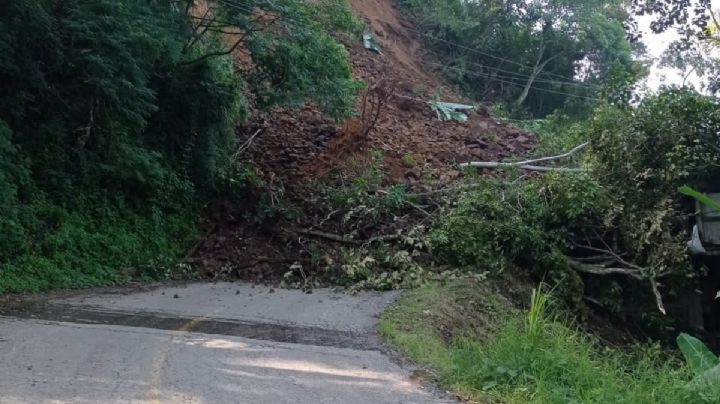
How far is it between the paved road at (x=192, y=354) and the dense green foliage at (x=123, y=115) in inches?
110

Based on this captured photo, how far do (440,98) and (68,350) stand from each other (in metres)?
26.9

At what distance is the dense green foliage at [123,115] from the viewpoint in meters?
14.6

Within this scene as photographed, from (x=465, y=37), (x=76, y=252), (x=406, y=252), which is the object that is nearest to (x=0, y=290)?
(x=76, y=252)

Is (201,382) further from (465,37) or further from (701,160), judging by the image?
(465,37)

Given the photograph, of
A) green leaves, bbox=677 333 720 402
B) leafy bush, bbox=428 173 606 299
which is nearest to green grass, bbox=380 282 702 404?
green leaves, bbox=677 333 720 402

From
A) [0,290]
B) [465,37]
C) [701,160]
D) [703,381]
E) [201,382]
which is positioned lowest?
[0,290]

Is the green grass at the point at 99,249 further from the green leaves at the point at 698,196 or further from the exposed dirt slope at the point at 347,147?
the green leaves at the point at 698,196

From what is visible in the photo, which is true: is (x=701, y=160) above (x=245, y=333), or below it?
above

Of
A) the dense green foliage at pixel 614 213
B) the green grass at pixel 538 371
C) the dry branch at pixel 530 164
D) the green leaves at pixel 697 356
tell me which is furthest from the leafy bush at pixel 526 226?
the green leaves at pixel 697 356

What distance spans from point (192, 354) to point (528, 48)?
107 feet

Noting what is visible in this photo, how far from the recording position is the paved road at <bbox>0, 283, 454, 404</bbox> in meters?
6.41

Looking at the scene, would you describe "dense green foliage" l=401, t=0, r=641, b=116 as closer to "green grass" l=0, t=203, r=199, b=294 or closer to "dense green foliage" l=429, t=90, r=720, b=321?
"dense green foliage" l=429, t=90, r=720, b=321

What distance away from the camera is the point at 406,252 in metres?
17.0

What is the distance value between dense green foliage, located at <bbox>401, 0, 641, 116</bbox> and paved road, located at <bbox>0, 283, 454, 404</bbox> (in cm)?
2684
